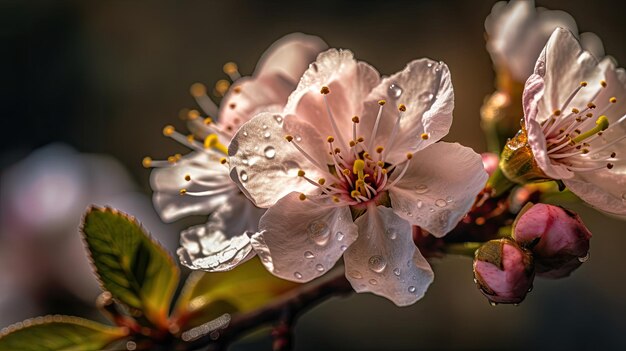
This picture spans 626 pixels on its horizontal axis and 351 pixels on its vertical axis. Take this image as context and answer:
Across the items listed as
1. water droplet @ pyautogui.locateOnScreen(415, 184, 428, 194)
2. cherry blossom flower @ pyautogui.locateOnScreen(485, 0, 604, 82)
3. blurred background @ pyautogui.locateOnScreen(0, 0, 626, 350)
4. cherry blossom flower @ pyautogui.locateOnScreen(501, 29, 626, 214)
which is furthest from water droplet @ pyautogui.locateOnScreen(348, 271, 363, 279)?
blurred background @ pyautogui.locateOnScreen(0, 0, 626, 350)

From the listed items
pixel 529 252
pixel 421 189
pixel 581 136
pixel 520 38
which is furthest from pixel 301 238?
pixel 520 38

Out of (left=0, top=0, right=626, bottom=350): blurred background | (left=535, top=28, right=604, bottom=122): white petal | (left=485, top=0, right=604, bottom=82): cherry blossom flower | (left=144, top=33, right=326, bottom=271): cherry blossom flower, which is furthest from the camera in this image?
(left=0, top=0, right=626, bottom=350): blurred background

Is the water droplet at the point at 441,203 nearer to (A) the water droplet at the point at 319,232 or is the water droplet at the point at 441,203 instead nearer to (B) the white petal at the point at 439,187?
(B) the white petal at the point at 439,187

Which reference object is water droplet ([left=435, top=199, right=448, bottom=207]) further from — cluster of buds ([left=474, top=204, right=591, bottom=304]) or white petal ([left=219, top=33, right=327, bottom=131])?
white petal ([left=219, top=33, right=327, bottom=131])

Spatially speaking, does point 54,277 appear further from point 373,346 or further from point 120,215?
point 373,346

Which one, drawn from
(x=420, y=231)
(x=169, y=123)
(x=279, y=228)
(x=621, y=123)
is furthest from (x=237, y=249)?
(x=169, y=123)

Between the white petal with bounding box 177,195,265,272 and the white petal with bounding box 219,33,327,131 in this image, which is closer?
the white petal with bounding box 177,195,265,272

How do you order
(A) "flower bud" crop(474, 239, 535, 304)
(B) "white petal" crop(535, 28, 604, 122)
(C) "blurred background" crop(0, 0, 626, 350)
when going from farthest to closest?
(C) "blurred background" crop(0, 0, 626, 350) < (B) "white petal" crop(535, 28, 604, 122) < (A) "flower bud" crop(474, 239, 535, 304)

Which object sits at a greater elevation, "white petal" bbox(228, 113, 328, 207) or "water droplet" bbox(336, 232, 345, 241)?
"white petal" bbox(228, 113, 328, 207)

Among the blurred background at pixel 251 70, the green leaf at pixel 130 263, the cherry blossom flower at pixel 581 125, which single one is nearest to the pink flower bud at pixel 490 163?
the cherry blossom flower at pixel 581 125
